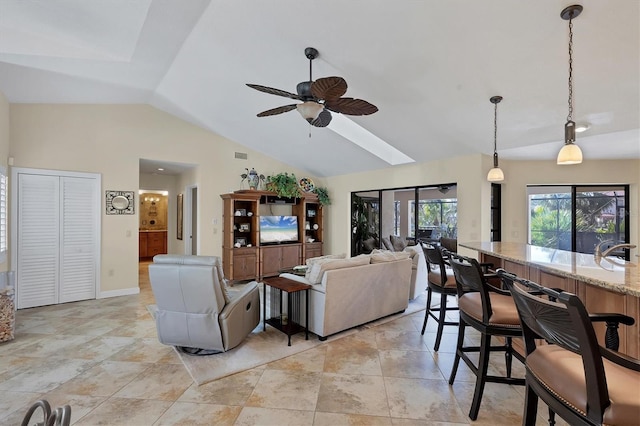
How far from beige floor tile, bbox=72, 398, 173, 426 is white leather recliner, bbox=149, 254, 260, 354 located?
28.5 inches

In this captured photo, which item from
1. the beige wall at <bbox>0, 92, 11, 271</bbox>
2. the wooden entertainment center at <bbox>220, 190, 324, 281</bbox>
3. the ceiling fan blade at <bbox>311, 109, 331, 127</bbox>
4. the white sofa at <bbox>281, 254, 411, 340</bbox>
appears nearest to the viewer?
the white sofa at <bbox>281, 254, 411, 340</bbox>

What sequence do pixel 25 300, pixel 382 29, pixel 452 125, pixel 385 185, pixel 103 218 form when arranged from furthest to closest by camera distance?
1. pixel 385 185
2. pixel 103 218
3. pixel 25 300
4. pixel 452 125
5. pixel 382 29

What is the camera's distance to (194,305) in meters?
2.93

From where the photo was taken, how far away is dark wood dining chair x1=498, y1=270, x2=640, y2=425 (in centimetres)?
107

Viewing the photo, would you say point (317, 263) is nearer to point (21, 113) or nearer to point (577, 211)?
point (21, 113)

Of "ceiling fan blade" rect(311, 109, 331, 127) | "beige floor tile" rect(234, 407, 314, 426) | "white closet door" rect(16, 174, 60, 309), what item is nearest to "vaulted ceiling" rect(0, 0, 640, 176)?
"ceiling fan blade" rect(311, 109, 331, 127)

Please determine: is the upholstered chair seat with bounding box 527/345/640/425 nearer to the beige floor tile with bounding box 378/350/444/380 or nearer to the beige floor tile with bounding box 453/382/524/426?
the beige floor tile with bounding box 453/382/524/426

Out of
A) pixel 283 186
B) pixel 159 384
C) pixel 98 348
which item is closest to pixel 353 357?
pixel 159 384

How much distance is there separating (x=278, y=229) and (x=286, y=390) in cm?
460

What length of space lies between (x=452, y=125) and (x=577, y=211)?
11.4 ft

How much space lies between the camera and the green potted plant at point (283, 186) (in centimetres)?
673

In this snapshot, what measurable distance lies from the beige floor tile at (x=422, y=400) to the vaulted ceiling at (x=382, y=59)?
9.93 ft

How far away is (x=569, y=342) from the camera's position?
45.8 inches

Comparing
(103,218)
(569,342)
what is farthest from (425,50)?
(103,218)
